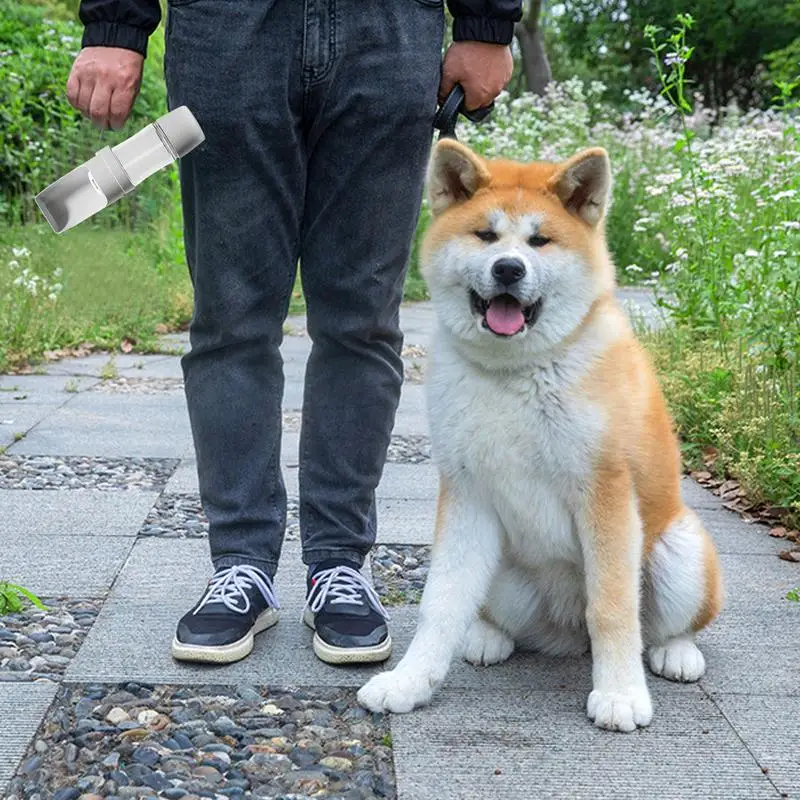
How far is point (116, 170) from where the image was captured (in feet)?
7.50

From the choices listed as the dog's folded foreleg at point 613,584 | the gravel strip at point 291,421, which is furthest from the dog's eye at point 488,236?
the gravel strip at point 291,421

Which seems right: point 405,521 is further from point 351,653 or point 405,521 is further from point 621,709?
point 621,709

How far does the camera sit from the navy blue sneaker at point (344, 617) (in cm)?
261

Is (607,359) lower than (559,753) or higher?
higher

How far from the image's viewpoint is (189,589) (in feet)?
10.2

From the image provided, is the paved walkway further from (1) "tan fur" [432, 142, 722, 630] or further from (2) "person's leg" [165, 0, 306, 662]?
(1) "tan fur" [432, 142, 722, 630]

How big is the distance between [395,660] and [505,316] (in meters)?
0.89

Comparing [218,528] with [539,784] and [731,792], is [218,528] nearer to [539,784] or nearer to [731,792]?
[539,784]

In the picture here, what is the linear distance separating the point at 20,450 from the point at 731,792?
3447mm

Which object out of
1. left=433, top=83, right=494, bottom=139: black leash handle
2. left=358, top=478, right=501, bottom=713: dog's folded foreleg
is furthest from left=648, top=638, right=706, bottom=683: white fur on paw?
left=433, top=83, right=494, bottom=139: black leash handle

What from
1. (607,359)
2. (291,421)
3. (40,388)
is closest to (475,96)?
(607,359)

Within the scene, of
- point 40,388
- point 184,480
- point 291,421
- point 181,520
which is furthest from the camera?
point 40,388

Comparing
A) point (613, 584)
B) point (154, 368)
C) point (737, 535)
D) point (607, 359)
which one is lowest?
point (154, 368)

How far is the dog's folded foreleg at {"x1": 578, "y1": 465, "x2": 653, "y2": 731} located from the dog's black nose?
0.45 metres
